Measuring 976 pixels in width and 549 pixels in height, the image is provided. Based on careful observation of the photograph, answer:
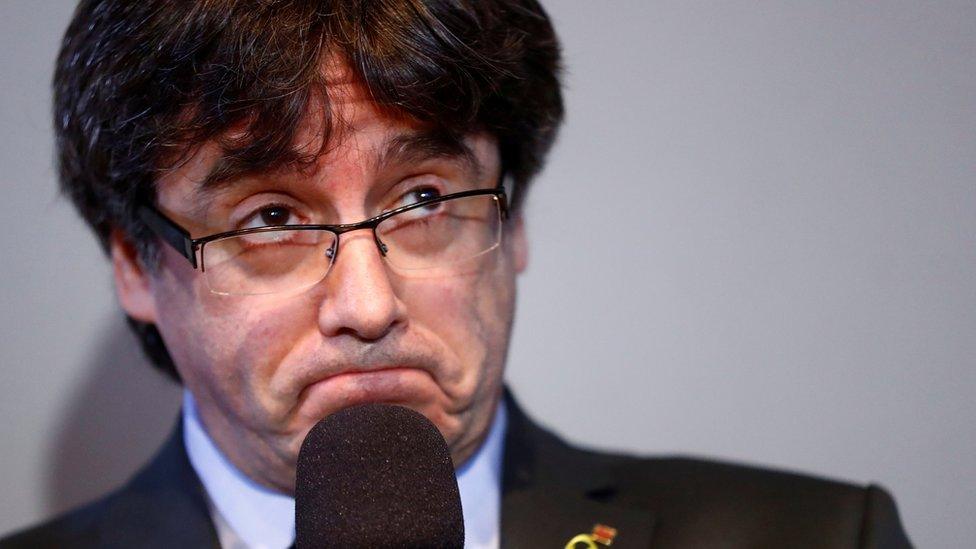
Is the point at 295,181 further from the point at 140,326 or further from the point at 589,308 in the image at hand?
the point at 589,308

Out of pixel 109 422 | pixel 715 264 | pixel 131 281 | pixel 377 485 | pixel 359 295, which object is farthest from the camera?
pixel 109 422

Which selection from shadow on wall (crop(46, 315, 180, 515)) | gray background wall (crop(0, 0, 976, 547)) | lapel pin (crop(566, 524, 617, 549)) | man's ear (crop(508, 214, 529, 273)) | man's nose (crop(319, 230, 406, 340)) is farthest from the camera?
shadow on wall (crop(46, 315, 180, 515))

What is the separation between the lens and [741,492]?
79.3 inches

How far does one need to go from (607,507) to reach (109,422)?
130 cm

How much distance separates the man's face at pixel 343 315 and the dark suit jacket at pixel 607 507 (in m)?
0.20

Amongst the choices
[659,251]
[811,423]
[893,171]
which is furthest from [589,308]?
[893,171]

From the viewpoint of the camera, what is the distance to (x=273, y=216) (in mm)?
1687

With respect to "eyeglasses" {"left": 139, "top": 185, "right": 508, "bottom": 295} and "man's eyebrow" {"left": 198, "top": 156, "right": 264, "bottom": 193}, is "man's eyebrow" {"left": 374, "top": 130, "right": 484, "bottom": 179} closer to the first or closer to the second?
"eyeglasses" {"left": 139, "top": 185, "right": 508, "bottom": 295}

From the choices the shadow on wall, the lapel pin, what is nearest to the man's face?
the lapel pin

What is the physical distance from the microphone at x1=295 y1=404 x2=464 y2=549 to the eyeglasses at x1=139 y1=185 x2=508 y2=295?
29 cm

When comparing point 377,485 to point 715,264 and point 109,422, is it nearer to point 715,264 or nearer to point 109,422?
point 715,264

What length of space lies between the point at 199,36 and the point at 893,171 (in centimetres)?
143

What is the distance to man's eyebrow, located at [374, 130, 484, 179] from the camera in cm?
165

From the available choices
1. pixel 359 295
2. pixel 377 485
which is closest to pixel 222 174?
pixel 359 295
